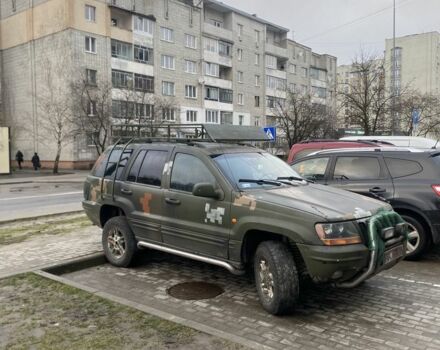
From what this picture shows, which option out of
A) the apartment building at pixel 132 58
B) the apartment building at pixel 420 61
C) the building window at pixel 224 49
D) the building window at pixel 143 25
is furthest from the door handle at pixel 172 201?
the apartment building at pixel 420 61

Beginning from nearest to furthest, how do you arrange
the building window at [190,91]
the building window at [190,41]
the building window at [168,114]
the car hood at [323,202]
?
the car hood at [323,202]
the building window at [168,114]
the building window at [190,91]
the building window at [190,41]

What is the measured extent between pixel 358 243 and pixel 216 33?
5444cm

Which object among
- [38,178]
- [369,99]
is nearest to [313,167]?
[369,99]

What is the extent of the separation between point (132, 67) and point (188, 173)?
136 feet

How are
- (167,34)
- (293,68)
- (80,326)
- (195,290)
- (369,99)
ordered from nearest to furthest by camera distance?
(80,326) → (195,290) → (369,99) → (167,34) → (293,68)

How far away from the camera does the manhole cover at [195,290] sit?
5.27 m

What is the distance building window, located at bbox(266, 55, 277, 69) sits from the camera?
65.9 meters

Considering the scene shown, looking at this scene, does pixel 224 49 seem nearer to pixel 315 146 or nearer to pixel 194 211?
pixel 315 146

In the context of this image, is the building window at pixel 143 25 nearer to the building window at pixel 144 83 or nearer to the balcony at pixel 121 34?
the balcony at pixel 121 34

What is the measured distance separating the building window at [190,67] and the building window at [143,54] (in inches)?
219

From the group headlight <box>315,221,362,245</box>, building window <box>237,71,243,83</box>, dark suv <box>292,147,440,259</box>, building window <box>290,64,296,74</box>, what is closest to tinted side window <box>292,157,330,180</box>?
dark suv <box>292,147,440,259</box>

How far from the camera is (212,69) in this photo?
55.7m

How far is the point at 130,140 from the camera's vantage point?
6.86 meters

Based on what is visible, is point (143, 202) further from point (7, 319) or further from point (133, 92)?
point (133, 92)
